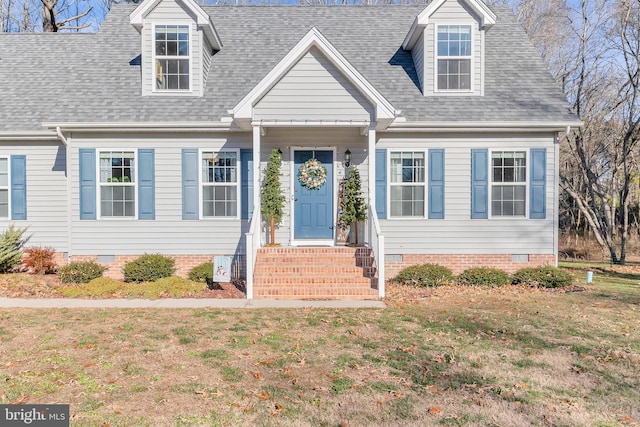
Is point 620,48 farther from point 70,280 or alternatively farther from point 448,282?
point 70,280

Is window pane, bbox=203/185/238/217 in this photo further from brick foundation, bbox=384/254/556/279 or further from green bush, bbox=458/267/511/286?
green bush, bbox=458/267/511/286

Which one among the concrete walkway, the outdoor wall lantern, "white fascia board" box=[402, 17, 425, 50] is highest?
"white fascia board" box=[402, 17, 425, 50]

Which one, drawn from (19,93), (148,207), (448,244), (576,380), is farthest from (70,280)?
(576,380)

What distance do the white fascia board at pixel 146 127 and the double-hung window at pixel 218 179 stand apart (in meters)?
0.63

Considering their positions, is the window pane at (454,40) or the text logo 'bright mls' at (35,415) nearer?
the text logo 'bright mls' at (35,415)

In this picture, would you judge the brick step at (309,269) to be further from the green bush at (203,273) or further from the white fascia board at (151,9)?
the white fascia board at (151,9)

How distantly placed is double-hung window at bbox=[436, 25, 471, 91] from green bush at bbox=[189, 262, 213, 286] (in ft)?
23.3

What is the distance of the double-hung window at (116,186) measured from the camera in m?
10.8

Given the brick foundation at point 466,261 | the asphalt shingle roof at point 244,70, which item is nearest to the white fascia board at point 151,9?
the asphalt shingle roof at point 244,70

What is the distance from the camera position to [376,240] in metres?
9.45

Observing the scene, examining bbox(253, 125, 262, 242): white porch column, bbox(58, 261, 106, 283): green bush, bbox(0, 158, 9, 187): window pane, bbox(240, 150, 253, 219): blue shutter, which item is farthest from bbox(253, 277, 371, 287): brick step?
bbox(0, 158, 9, 187): window pane

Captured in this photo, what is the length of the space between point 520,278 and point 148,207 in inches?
344

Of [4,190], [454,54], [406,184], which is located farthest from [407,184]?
[4,190]

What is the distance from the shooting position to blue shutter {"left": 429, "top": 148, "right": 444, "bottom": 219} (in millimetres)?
10898
